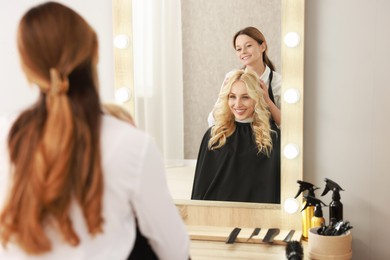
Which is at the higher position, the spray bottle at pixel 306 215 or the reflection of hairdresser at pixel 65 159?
the reflection of hairdresser at pixel 65 159

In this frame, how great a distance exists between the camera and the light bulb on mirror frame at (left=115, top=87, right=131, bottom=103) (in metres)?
1.84

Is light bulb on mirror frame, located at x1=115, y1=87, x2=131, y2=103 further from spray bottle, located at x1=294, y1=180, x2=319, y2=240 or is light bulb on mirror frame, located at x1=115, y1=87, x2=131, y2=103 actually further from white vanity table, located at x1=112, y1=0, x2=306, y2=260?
spray bottle, located at x1=294, y1=180, x2=319, y2=240

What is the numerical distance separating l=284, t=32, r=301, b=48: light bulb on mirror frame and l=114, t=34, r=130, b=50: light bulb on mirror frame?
0.58 m

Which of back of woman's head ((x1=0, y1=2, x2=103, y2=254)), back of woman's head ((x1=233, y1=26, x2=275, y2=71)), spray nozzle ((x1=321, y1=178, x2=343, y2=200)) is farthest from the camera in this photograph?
back of woman's head ((x1=233, y1=26, x2=275, y2=71))

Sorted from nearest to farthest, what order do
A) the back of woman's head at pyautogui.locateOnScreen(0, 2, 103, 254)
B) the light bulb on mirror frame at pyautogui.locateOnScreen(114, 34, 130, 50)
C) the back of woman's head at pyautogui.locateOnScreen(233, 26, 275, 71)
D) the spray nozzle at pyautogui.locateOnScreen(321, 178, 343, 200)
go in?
the back of woman's head at pyautogui.locateOnScreen(0, 2, 103, 254) → the spray nozzle at pyautogui.locateOnScreen(321, 178, 343, 200) → the back of woman's head at pyautogui.locateOnScreen(233, 26, 275, 71) → the light bulb on mirror frame at pyautogui.locateOnScreen(114, 34, 130, 50)

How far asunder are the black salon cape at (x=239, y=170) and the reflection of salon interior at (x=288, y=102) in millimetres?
28

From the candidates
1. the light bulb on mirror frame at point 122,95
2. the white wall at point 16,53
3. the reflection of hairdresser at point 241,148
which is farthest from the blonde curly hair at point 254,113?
the white wall at point 16,53

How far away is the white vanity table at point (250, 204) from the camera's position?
1631 mm

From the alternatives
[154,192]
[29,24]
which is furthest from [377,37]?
[29,24]

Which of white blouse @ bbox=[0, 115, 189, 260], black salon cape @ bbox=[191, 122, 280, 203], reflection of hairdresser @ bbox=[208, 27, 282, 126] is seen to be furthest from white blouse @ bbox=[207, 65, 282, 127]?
white blouse @ bbox=[0, 115, 189, 260]

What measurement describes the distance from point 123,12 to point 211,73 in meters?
0.40

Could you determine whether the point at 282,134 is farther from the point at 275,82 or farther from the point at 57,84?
the point at 57,84

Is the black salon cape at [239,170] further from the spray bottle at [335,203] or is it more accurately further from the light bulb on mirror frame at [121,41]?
the light bulb on mirror frame at [121,41]

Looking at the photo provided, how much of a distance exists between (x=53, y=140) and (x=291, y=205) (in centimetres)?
104
